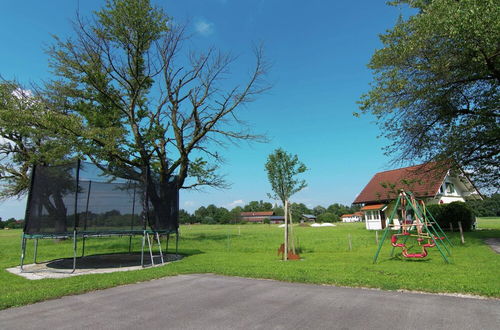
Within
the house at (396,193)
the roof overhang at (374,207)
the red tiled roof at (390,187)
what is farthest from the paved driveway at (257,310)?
the roof overhang at (374,207)

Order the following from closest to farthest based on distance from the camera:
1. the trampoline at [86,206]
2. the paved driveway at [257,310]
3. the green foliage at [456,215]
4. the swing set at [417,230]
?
the paved driveway at [257,310] < the trampoline at [86,206] < the swing set at [417,230] < the green foliage at [456,215]

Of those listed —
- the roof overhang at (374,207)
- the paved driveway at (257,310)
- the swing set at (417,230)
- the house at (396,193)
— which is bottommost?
the paved driveway at (257,310)

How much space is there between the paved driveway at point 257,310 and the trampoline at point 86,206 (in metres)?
4.09

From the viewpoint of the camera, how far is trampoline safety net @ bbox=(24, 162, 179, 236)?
997 cm

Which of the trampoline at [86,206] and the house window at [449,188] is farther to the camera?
the house window at [449,188]

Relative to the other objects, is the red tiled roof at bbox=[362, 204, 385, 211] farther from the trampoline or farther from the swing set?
the trampoline

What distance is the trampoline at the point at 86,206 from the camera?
993 centimetres

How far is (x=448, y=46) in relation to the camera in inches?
489

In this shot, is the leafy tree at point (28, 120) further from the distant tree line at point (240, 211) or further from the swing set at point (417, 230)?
the distant tree line at point (240, 211)

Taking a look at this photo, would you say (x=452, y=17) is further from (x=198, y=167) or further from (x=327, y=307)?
(x=198, y=167)

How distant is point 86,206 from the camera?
10.2 metres

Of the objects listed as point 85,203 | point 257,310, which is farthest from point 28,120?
point 257,310

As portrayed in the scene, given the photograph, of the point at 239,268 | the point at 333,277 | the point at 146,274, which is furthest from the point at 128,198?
the point at 333,277

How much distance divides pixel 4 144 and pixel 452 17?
2825cm
